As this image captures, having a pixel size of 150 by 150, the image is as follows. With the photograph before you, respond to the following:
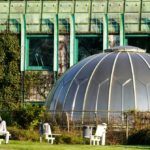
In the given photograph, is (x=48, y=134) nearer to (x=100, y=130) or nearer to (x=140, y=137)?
(x=100, y=130)

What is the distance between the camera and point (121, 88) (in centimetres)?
3347

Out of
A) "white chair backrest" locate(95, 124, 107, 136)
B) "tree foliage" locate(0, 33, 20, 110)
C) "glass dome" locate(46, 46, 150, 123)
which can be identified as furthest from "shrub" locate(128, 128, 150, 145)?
"tree foliage" locate(0, 33, 20, 110)

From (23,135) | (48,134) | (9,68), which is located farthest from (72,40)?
(48,134)

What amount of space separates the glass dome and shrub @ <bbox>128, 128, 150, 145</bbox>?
9.14ft

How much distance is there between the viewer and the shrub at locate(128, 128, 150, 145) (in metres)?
28.2

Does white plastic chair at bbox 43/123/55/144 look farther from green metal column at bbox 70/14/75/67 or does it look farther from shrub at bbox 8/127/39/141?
green metal column at bbox 70/14/75/67

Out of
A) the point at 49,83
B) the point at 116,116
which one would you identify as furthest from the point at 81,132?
the point at 49,83

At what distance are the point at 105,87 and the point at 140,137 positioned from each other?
5014mm

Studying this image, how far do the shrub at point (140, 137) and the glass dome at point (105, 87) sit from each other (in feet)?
9.14

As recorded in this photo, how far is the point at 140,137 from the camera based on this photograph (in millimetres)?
29141

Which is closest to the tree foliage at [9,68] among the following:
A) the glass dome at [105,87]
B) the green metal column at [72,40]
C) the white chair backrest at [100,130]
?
the green metal column at [72,40]

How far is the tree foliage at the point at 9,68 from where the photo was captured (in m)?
57.5

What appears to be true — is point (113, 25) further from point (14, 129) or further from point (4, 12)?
point (14, 129)

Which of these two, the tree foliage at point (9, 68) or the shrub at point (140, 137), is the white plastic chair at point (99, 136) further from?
the tree foliage at point (9, 68)
